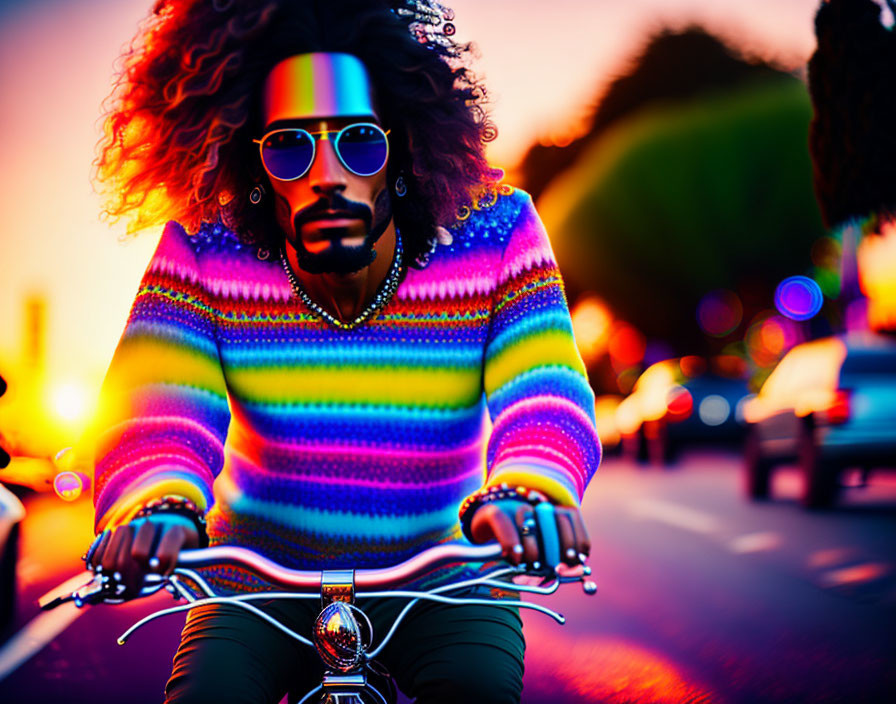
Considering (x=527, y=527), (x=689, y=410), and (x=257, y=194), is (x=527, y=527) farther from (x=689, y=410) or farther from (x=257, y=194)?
(x=689, y=410)

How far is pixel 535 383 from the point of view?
7.10 feet

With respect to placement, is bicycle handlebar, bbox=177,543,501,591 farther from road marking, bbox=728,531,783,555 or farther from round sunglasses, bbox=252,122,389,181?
road marking, bbox=728,531,783,555

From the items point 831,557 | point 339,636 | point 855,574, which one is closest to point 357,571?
point 339,636

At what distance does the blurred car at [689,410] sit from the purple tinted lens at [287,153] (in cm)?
1872

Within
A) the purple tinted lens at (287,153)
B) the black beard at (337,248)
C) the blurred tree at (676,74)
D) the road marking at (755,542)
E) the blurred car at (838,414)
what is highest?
the blurred tree at (676,74)

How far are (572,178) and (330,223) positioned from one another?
4374 centimetres

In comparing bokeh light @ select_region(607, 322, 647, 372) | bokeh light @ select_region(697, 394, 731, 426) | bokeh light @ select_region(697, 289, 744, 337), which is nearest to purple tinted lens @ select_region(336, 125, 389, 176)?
bokeh light @ select_region(697, 394, 731, 426)

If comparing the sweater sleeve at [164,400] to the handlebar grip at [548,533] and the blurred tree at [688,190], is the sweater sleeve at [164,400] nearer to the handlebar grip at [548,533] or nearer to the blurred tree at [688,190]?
the handlebar grip at [548,533]

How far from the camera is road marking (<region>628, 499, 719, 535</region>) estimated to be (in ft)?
35.3

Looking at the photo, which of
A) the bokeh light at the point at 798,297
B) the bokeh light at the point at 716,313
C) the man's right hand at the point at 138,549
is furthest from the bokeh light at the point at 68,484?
the bokeh light at the point at 716,313

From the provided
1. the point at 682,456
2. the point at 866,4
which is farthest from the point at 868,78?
the point at 682,456

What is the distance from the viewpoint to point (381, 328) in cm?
233

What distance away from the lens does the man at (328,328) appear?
205 cm

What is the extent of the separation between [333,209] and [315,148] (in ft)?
0.43
